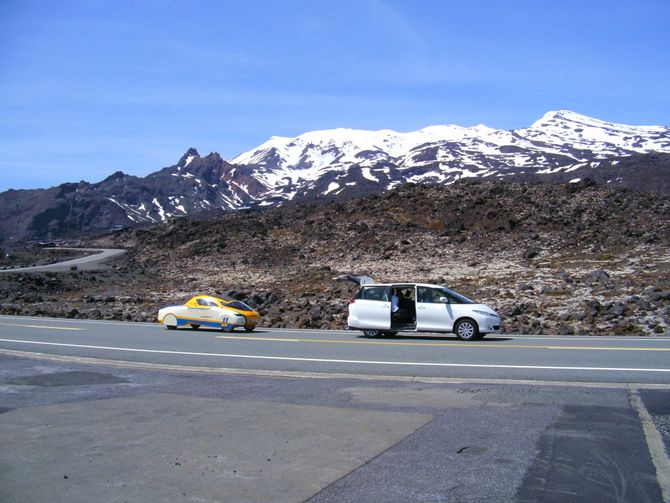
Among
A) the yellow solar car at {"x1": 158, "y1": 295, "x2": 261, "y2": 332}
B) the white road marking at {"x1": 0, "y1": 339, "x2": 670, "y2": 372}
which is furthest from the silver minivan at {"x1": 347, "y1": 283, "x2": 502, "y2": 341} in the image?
the white road marking at {"x1": 0, "y1": 339, "x2": 670, "y2": 372}

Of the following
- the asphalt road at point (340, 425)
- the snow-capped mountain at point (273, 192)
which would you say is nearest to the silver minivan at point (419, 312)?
the asphalt road at point (340, 425)

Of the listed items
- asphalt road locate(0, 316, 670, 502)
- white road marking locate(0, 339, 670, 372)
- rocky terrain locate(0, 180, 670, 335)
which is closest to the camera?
asphalt road locate(0, 316, 670, 502)

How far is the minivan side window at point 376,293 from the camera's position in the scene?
18828 millimetres

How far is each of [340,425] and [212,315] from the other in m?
13.6

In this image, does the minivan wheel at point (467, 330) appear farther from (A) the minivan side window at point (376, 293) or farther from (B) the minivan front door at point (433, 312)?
(A) the minivan side window at point (376, 293)

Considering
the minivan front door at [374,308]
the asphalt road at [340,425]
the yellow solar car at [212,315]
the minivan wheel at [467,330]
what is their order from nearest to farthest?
the asphalt road at [340,425] < the minivan wheel at [467,330] < the minivan front door at [374,308] < the yellow solar car at [212,315]

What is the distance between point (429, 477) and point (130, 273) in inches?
1992

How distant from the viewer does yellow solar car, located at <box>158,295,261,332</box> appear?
21250 millimetres

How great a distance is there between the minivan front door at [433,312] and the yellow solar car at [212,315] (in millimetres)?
5689

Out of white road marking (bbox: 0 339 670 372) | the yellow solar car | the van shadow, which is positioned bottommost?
white road marking (bbox: 0 339 670 372)

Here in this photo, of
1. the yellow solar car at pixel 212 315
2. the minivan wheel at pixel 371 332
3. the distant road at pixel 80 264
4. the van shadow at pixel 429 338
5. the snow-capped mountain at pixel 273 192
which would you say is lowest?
the van shadow at pixel 429 338

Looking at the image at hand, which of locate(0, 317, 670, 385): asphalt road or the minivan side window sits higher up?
→ the minivan side window

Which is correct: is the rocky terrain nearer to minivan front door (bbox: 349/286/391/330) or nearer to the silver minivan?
the silver minivan

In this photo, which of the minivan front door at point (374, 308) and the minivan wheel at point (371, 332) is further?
the minivan wheel at point (371, 332)
